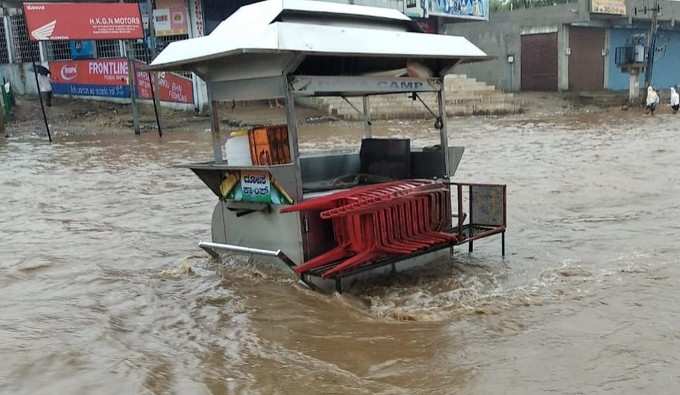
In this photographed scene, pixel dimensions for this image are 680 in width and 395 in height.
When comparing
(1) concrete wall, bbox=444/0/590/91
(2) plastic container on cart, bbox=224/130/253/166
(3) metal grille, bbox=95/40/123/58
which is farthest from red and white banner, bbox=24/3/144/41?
(1) concrete wall, bbox=444/0/590/91

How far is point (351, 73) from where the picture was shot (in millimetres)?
7156

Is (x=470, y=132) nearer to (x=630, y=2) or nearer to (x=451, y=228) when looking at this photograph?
(x=451, y=228)

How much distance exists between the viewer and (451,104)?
27.6m

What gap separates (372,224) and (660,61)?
3769 cm

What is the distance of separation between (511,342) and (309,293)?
1876 millimetres

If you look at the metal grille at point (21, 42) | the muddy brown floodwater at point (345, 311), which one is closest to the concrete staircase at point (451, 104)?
the metal grille at point (21, 42)

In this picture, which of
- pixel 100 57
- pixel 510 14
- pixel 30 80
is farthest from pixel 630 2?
pixel 30 80

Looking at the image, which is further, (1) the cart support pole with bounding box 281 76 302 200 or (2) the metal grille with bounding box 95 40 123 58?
(2) the metal grille with bounding box 95 40 123 58

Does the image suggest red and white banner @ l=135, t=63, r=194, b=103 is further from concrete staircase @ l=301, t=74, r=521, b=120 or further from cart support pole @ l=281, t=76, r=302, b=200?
cart support pole @ l=281, t=76, r=302, b=200

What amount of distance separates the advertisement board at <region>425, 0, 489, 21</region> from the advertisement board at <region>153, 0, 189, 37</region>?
439 inches

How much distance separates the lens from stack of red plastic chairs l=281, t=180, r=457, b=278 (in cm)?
541

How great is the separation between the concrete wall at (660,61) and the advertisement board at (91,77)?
956 inches

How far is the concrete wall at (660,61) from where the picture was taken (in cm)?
3434

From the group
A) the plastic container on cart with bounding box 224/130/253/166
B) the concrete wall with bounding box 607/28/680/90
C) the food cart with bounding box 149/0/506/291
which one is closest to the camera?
the food cart with bounding box 149/0/506/291
